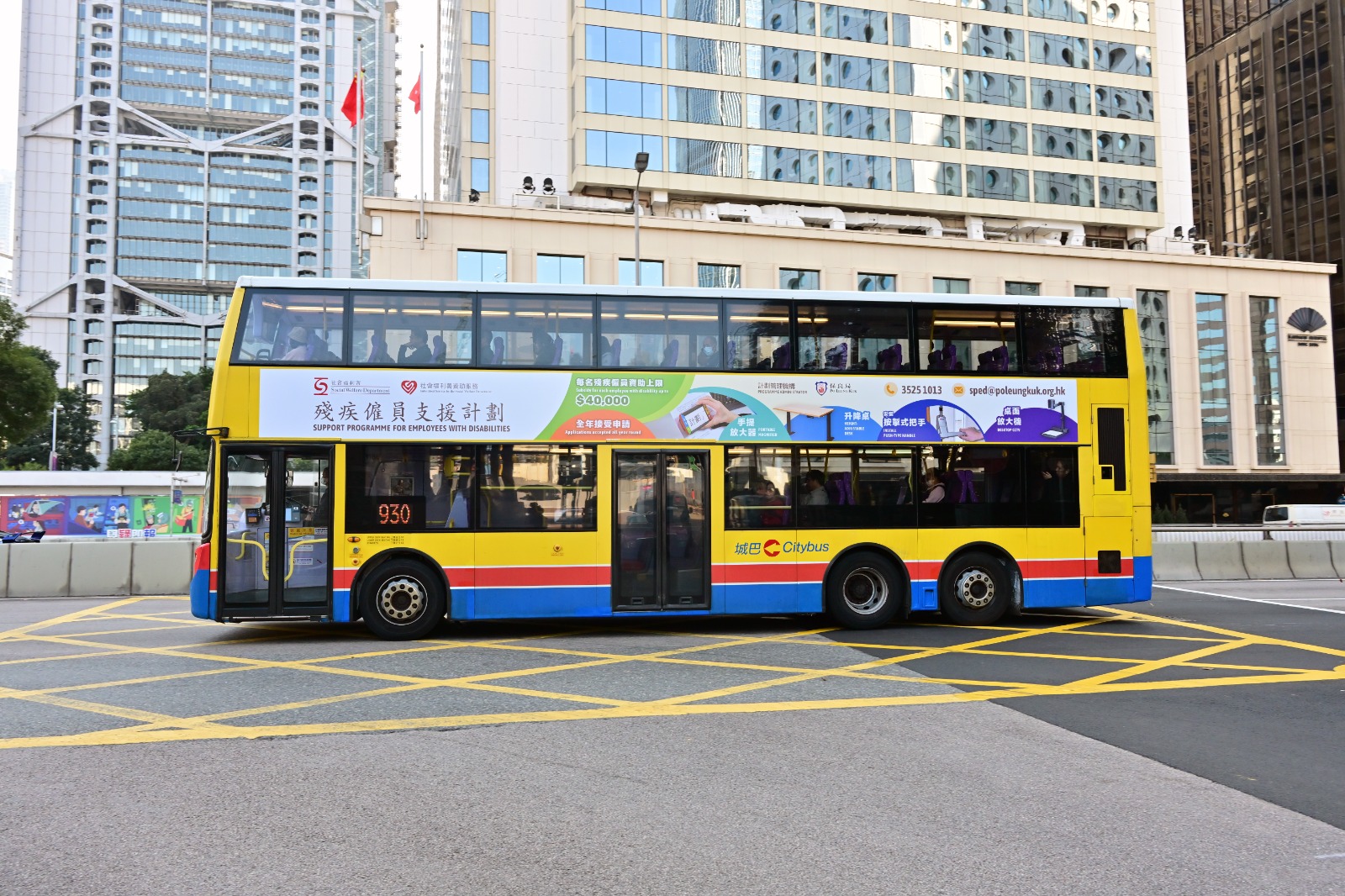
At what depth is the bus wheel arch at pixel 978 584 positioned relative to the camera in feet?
40.4

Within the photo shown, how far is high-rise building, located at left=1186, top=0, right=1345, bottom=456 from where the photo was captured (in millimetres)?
72062

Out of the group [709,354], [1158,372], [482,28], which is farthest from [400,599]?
[1158,372]

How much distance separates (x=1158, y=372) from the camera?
47.4 meters

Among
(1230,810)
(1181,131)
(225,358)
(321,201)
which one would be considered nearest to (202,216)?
(321,201)

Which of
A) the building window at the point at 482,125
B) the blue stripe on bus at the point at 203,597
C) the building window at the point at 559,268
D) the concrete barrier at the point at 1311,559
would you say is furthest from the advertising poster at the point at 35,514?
the concrete barrier at the point at 1311,559

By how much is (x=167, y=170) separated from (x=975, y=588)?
506ft

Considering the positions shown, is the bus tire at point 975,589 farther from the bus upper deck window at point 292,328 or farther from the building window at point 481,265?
the building window at point 481,265

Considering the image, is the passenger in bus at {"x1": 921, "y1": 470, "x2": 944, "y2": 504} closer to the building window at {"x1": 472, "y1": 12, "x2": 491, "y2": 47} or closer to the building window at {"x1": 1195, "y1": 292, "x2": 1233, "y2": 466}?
the building window at {"x1": 472, "y1": 12, "x2": 491, "y2": 47}

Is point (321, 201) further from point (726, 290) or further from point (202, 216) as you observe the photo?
point (726, 290)

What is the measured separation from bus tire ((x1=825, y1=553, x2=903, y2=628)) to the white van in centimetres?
3356

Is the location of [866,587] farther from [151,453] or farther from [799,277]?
[151,453]

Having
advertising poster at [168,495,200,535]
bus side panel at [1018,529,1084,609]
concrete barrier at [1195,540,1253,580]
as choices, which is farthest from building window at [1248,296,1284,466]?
advertising poster at [168,495,200,535]

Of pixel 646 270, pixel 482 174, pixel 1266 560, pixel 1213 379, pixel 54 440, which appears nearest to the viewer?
pixel 1266 560

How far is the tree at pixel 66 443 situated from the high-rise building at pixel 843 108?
214 ft
